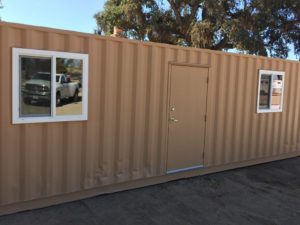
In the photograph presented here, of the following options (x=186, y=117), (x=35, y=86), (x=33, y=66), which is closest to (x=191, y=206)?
(x=186, y=117)

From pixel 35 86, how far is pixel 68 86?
1.40 ft

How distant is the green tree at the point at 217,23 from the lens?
496 inches

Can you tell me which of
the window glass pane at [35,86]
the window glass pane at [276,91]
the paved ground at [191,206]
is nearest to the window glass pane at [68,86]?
the window glass pane at [35,86]

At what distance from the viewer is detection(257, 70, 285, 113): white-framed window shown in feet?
19.6

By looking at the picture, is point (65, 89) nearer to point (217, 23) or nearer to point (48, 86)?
point (48, 86)

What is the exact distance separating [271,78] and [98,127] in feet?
14.1

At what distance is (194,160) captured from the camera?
5090mm

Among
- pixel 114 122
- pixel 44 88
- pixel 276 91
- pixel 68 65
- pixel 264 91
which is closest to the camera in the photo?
pixel 44 88

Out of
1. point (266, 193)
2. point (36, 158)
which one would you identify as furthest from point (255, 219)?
point (36, 158)

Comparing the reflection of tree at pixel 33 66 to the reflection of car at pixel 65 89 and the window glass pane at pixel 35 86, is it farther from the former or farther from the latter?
the reflection of car at pixel 65 89

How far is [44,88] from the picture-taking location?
11.4 feet

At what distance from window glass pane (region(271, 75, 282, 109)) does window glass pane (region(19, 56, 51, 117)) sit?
5027mm

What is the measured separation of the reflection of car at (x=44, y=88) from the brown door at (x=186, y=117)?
180 centimetres

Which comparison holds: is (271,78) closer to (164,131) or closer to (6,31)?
(164,131)
